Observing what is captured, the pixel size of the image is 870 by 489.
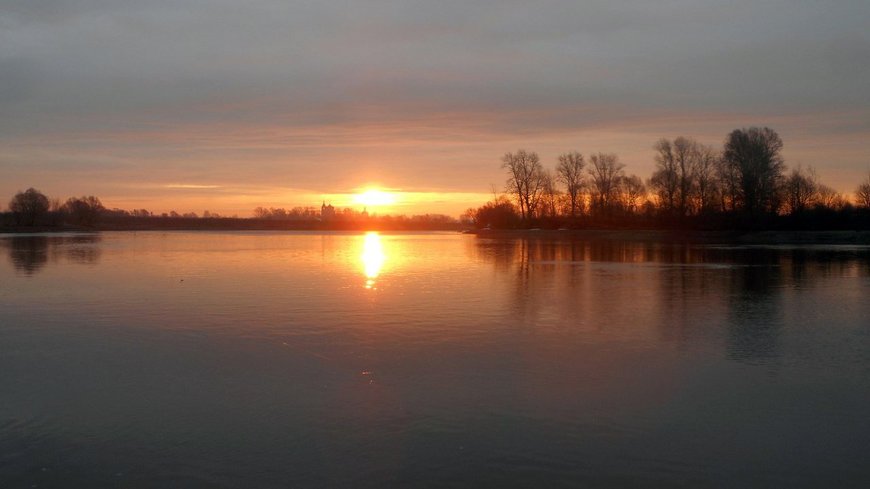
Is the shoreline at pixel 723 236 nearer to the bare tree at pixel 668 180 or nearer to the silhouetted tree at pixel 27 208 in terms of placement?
the bare tree at pixel 668 180

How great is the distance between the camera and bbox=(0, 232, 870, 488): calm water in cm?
489

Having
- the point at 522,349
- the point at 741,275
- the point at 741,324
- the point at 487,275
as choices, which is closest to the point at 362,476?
the point at 522,349

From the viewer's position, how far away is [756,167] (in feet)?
183

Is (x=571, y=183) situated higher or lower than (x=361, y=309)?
higher

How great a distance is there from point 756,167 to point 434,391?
186ft

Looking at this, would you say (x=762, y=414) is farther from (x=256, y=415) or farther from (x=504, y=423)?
(x=256, y=415)

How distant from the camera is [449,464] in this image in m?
4.95

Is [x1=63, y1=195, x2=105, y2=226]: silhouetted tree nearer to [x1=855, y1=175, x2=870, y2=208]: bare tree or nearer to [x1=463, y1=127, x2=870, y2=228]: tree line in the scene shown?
[x1=463, y1=127, x2=870, y2=228]: tree line

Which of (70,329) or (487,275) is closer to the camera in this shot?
(70,329)

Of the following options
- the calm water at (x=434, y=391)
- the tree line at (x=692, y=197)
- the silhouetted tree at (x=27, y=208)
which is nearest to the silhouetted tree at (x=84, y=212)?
the silhouetted tree at (x=27, y=208)

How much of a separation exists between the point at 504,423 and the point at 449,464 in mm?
1008

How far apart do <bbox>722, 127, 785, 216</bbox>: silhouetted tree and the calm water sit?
4582cm

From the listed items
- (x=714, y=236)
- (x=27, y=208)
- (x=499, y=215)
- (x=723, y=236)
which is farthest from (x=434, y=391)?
(x=27, y=208)

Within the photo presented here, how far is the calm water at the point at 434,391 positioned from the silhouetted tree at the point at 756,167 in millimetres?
45819
